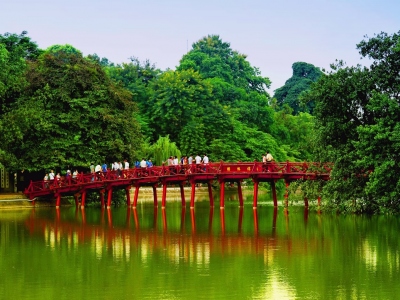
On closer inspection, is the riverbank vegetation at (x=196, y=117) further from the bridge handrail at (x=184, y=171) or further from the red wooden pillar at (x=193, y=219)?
the red wooden pillar at (x=193, y=219)

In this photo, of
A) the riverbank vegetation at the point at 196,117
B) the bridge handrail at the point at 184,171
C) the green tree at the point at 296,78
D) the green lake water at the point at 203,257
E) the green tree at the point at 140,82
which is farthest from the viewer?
the green tree at the point at 296,78

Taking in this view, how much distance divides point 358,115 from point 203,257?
16.5 m

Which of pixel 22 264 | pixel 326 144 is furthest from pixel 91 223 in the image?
pixel 22 264

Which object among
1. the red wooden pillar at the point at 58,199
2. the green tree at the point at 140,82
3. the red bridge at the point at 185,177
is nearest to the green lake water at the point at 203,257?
the red bridge at the point at 185,177

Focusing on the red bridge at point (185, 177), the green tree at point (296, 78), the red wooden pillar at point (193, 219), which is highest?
the green tree at point (296, 78)

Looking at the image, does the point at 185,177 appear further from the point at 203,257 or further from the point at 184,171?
the point at 203,257

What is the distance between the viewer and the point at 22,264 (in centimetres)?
2641

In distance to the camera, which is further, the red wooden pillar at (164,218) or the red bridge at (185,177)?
the red bridge at (185,177)

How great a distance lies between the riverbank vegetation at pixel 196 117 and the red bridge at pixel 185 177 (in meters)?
1.48

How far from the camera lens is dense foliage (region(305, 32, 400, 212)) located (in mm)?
38688

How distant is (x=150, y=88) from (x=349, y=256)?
167 feet

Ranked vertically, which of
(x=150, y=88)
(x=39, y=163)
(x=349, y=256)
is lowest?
(x=349, y=256)

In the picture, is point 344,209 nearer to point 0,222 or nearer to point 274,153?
point 0,222

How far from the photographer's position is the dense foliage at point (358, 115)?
38.7m
